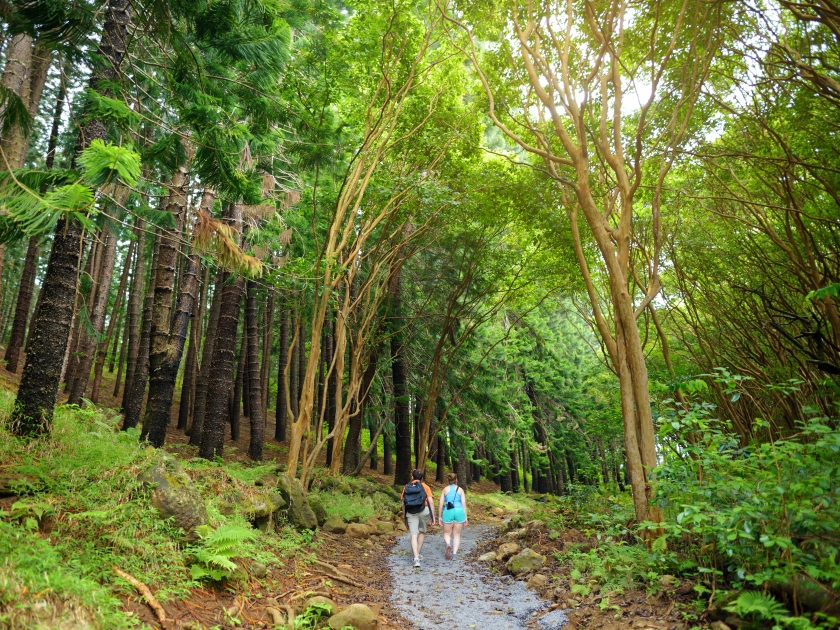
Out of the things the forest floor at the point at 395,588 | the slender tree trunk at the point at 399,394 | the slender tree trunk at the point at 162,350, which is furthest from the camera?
the slender tree trunk at the point at 399,394

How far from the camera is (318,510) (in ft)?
30.5

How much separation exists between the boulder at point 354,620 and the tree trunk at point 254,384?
29.1 feet

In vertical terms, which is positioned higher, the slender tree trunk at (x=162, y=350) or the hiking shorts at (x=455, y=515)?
the slender tree trunk at (x=162, y=350)

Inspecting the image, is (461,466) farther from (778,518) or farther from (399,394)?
(778,518)

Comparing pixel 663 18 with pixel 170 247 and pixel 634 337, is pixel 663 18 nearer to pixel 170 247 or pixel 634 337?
pixel 634 337

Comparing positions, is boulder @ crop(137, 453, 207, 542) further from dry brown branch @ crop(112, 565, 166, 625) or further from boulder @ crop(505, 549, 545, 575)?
boulder @ crop(505, 549, 545, 575)

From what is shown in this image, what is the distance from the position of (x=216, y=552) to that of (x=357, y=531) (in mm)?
5090

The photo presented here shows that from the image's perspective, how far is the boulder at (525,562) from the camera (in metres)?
6.91

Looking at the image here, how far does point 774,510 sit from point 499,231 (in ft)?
37.6

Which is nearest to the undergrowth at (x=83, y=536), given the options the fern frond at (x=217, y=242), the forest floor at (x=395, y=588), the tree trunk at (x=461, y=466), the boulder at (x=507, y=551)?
the forest floor at (x=395, y=588)

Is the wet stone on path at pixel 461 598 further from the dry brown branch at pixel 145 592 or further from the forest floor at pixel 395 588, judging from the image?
the dry brown branch at pixel 145 592

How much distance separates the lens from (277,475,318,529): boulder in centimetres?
792

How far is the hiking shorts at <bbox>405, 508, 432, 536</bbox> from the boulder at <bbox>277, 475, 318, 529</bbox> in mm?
1673

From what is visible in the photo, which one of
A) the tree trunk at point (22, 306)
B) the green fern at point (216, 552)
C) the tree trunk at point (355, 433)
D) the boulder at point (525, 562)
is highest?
the tree trunk at point (22, 306)
